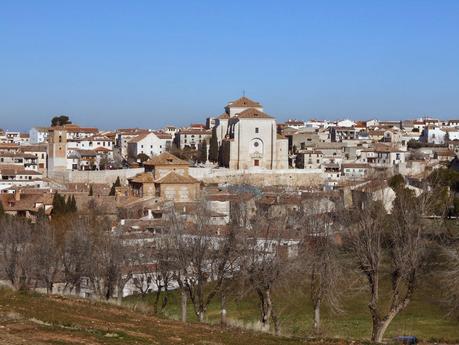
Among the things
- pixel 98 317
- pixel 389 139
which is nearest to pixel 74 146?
pixel 389 139

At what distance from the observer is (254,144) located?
72500 millimetres

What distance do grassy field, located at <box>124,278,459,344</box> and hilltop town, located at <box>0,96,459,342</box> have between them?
0.69m

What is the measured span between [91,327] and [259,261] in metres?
8.82

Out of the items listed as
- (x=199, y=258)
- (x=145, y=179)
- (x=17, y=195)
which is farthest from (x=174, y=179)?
(x=199, y=258)

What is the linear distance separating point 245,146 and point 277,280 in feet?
167

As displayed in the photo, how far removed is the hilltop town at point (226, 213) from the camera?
2220 centimetres

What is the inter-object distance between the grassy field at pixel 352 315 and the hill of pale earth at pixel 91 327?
17.4ft

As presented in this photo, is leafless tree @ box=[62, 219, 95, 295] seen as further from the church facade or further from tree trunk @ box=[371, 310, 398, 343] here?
the church facade

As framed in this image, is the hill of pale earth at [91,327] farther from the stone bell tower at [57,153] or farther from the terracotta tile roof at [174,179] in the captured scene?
the stone bell tower at [57,153]

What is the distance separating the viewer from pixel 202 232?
81.6 ft

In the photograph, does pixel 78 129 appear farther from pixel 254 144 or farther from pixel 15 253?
pixel 15 253

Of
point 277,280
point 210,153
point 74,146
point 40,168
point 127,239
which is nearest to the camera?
point 277,280

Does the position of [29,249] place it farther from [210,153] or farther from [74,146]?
[74,146]

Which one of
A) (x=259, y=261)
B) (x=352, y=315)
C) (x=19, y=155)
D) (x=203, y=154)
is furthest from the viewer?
(x=203, y=154)
